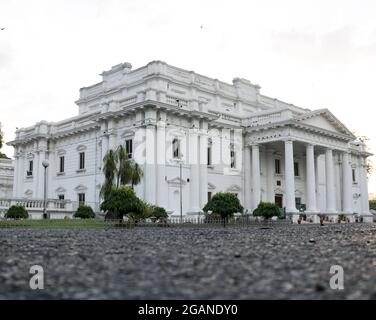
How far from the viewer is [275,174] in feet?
140

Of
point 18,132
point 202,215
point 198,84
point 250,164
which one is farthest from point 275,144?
point 18,132

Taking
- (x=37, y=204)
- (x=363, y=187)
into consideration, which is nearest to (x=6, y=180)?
(x=37, y=204)

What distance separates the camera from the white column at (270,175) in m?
41.5

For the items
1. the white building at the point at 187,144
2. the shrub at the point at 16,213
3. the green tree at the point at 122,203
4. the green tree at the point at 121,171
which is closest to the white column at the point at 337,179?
the white building at the point at 187,144

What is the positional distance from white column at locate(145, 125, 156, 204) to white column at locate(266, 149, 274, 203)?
46.3ft

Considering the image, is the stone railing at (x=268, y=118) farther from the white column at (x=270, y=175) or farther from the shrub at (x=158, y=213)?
the shrub at (x=158, y=213)

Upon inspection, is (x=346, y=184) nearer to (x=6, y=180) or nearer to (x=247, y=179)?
(x=247, y=179)

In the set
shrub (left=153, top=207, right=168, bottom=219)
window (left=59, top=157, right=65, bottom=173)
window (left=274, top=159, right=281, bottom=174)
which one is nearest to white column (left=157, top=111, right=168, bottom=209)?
shrub (left=153, top=207, right=168, bottom=219)

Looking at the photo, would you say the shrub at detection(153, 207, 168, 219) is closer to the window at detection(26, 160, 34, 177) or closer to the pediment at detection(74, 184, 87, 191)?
the pediment at detection(74, 184, 87, 191)

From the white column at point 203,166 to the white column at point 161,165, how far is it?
3.41m

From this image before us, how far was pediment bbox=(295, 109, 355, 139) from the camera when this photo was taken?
38469 mm

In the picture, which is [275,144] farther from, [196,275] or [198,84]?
[196,275]

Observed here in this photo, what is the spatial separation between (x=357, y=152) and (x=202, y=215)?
27278mm
